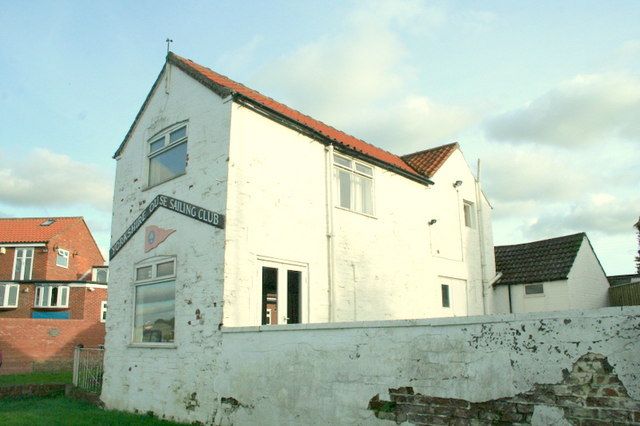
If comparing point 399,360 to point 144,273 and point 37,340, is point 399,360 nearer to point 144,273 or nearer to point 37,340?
point 144,273

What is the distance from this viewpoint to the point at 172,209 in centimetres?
1113

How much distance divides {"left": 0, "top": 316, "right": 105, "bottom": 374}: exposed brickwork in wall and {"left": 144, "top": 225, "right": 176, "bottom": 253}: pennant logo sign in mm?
15055

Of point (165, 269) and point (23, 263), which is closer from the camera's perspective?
point (165, 269)

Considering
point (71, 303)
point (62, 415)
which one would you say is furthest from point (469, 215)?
point (71, 303)

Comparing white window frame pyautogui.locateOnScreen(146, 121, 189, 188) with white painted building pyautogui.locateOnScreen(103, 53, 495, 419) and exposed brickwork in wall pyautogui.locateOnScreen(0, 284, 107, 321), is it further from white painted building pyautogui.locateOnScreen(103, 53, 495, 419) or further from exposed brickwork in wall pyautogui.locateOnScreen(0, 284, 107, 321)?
exposed brickwork in wall pyautogui.locateOnScreen(0, 284, 107, 321)

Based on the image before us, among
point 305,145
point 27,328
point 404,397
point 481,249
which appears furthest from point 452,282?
point 27,328

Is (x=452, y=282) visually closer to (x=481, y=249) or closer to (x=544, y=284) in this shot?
(x=481, y=249)

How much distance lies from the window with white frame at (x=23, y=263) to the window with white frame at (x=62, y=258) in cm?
174

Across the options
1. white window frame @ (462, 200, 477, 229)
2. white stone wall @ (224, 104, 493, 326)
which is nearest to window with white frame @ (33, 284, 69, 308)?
white window frame @ (462, 200, 477, 229)

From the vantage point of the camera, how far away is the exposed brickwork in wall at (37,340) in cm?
2311

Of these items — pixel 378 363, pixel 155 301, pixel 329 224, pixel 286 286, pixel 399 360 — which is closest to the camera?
pixel 399 360

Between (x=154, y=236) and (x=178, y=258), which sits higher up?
(x=154, y=236)

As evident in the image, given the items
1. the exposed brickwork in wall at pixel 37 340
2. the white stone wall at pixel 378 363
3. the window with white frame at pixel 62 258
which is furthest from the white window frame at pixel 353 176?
the window with white frame at pixel 62 258

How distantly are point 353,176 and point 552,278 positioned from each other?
8.29 meters
